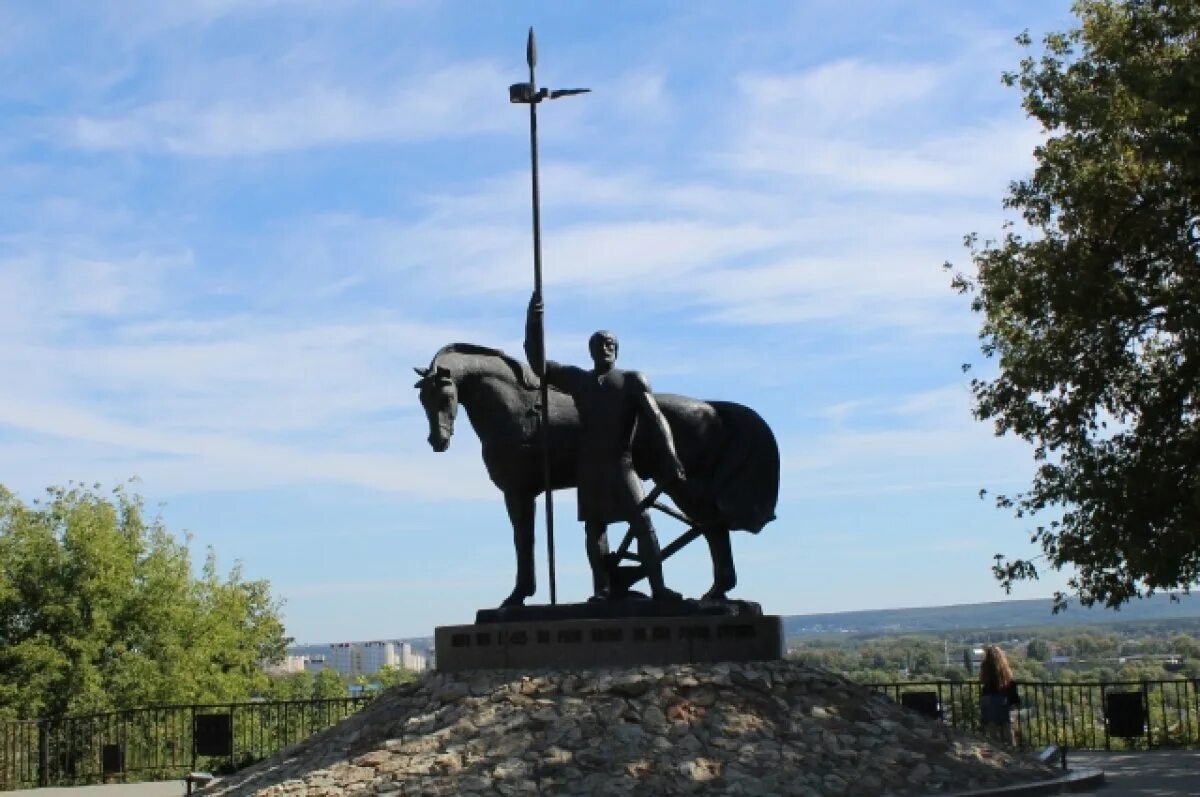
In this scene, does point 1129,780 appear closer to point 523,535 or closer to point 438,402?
point 523,535

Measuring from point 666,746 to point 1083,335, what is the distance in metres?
9.66

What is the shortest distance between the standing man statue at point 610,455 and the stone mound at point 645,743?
4.34 ft

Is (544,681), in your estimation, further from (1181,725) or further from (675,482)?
(1181,725)

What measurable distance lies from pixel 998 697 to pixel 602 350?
6.06 m

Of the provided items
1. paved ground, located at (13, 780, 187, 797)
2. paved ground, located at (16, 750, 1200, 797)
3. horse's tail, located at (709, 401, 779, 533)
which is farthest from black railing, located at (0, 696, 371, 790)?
horse's tail, located at (709, 401, 779, 533)

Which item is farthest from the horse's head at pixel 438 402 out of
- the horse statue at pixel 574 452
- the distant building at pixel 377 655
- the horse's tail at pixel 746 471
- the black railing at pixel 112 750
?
the distant building at pixel 377 655

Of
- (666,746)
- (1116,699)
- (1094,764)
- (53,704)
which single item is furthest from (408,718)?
(53,704)

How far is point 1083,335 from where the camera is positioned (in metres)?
18.3

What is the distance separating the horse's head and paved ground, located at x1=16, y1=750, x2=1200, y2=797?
562cm

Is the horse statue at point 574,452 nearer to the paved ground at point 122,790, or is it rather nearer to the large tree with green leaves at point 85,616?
the paved ground at point 122,790

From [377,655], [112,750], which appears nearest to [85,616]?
[112,750]

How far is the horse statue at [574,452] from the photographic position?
1362 centimetres

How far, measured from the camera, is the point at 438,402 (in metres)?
13.2

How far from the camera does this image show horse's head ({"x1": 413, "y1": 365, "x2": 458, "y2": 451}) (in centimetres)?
1324
